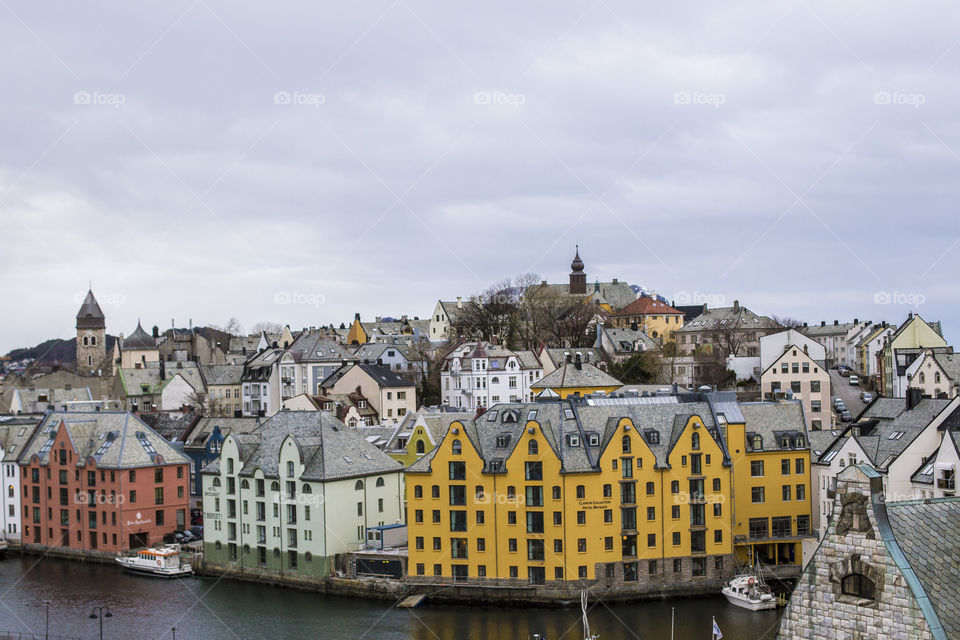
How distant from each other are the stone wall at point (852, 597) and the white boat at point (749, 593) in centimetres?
3171

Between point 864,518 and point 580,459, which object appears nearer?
point 864,518

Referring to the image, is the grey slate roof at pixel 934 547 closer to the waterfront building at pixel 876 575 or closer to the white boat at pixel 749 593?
the waterfront building at pixel 876 575

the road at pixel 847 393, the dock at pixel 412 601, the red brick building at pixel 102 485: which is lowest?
the dock at pixel 412 601

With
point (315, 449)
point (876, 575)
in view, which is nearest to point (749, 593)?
point (315, 449)

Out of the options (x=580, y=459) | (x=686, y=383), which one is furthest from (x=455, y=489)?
(x=686, y=383)

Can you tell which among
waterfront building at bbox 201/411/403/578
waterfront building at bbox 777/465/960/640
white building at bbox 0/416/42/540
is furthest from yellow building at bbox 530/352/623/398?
waterfront building at bbox 777/465/960/640

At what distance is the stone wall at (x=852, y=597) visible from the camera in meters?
19.3

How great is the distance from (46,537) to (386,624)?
106 ft

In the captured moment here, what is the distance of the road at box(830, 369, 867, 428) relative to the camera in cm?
9500

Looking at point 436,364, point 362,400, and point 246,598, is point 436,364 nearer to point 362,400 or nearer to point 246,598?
point 362,400

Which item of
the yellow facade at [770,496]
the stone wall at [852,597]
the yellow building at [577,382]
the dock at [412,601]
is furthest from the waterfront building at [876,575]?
the yellow building at [577,382]

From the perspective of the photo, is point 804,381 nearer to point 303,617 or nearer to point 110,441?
point 303,617

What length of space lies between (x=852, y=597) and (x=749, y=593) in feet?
108

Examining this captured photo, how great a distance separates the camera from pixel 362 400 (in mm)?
96000
